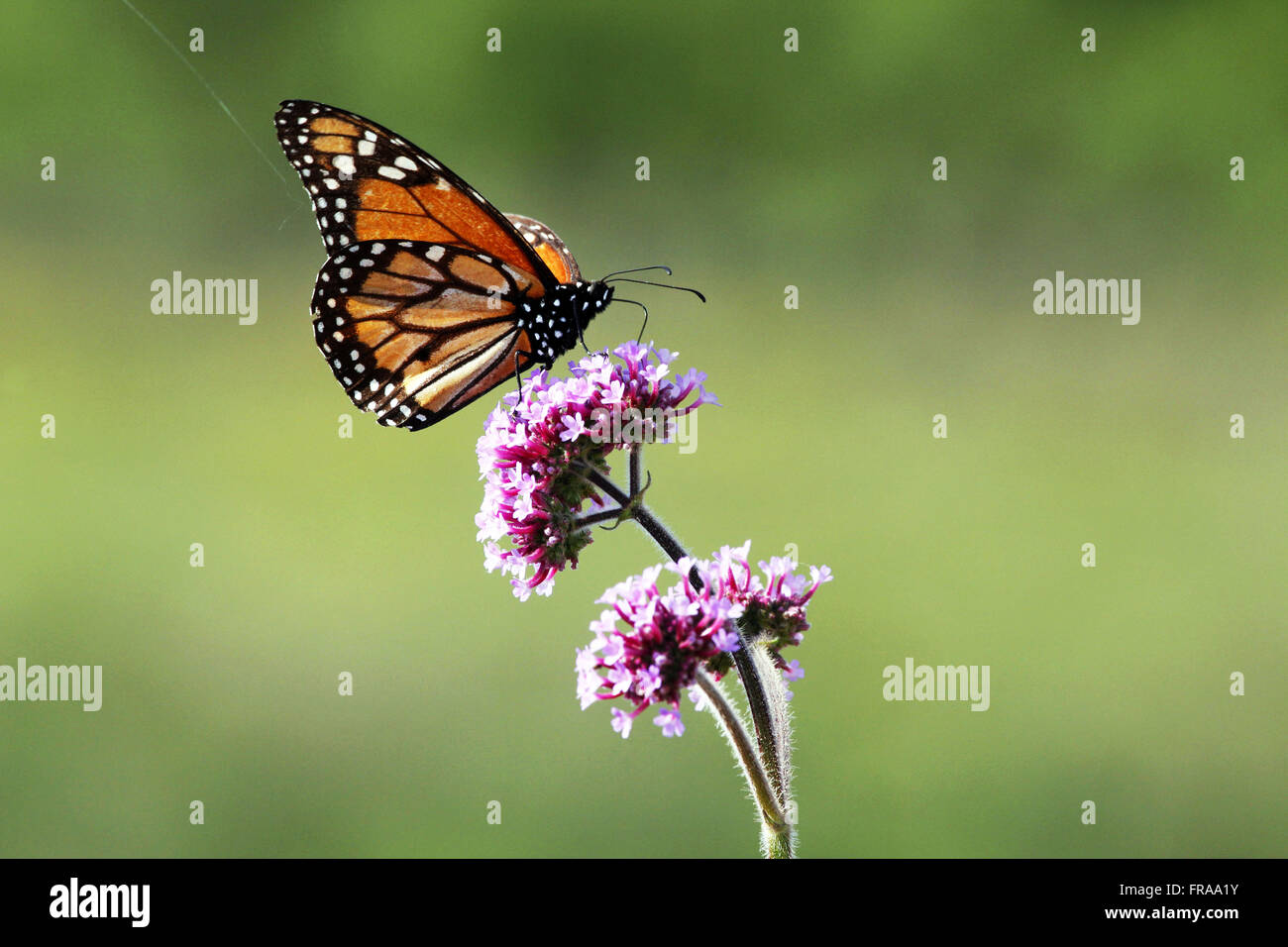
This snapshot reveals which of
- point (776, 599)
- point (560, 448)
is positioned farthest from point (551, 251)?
point (776, 599)

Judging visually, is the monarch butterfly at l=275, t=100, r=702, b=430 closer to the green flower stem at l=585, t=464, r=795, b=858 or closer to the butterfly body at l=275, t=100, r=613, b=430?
the butterfly body at l=275, t=100, r=613, b=430

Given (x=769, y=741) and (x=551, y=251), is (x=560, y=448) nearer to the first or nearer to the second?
(x=769, y=741)

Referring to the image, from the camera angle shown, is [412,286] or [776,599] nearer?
[776,599]

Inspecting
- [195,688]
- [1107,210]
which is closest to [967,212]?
[1107,210]

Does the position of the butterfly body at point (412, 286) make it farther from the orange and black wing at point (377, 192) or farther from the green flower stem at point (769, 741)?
the green flower stem at point (769, 741)

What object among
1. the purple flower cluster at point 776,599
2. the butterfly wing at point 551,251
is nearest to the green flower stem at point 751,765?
the purple flower cluster at point 776,599

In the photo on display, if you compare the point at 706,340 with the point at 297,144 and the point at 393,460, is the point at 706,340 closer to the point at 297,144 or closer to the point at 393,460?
the point at 393,460

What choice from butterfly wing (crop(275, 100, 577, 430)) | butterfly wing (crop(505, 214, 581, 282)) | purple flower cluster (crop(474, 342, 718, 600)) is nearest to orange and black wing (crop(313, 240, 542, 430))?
butterfly wing (crop(275, 100, 577, 430))
